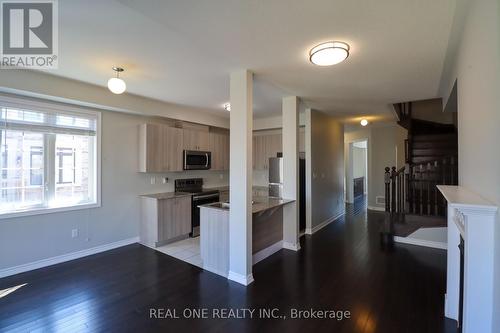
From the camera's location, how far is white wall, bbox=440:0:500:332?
115 cm

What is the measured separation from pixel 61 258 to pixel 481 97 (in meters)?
5.02

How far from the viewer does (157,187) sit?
15.7 ft

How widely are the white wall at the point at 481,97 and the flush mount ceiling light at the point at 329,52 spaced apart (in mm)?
816

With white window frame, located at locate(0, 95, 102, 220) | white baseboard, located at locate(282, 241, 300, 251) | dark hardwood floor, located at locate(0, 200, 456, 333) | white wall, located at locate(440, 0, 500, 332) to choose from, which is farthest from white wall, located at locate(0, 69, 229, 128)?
white wall, located at locate(440, 0, 500, 332)

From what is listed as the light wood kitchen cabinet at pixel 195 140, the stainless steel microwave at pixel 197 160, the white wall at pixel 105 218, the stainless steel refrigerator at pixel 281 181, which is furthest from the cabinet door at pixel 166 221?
the stainless steel refrigerator at pixel 281 181

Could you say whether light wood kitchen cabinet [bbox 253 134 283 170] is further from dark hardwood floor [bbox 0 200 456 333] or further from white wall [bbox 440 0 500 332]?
white wall [bbox 440 0 500 332]

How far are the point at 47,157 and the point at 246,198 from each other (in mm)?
3028

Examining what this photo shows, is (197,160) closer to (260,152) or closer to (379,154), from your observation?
(260,152)

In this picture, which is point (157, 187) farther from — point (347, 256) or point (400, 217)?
point (400, 217)

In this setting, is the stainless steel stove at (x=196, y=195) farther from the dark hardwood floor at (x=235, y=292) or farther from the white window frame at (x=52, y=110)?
the white window frame at (x=52, y=110)

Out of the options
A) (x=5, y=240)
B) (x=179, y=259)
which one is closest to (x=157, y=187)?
(x=179, y=259)

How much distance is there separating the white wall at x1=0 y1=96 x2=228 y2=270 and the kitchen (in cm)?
18

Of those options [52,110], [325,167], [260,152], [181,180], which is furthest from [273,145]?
[52,110]

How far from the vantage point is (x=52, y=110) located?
343 cm
